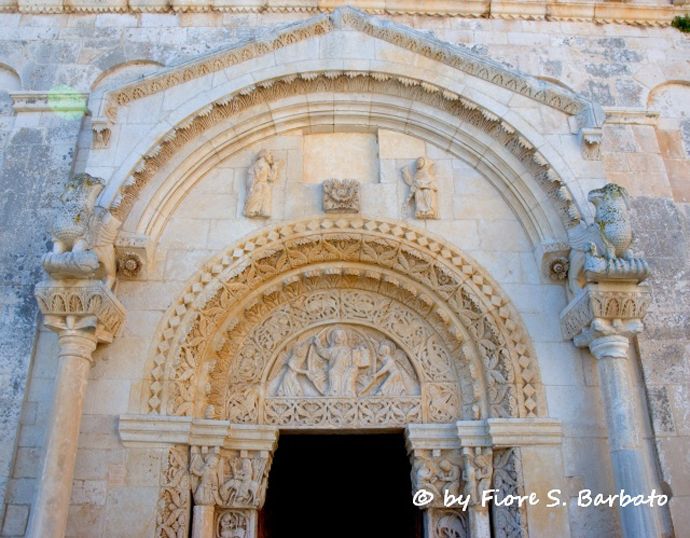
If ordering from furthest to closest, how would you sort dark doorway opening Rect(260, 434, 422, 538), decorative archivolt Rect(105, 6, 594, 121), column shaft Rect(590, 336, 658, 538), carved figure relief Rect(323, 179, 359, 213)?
dark doorway opening Rect(260, 434, 422, 538), decorative archivolt Rect(105, 6, 594, 121), carved figure relief Rect(323, 179, 359, 213), column shaft Rect(590, 336, 658, 538)

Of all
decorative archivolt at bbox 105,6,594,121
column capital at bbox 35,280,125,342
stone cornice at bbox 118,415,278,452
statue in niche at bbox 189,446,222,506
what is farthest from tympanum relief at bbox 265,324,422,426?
decorative archivolt at bbox 105,6,594,121

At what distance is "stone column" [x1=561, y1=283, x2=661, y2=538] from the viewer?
6.47 meters

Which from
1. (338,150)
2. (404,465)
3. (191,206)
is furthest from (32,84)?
(404,465)

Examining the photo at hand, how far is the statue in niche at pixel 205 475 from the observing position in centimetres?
708

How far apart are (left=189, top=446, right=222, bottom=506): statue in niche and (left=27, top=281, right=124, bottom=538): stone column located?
49.1 inches

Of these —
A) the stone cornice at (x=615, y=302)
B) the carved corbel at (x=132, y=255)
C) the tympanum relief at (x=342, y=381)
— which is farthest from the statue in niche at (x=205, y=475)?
the stone cornice at (x=615, y=302)

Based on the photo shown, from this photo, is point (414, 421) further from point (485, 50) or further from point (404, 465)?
point (485, 50)

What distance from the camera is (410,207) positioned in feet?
27.2

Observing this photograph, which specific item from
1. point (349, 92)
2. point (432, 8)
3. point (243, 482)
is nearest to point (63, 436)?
point (243, 482)

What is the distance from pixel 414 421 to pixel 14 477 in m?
4.34

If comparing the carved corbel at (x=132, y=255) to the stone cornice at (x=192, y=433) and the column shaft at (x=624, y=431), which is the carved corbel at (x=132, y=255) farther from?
the column shaft at (x=624, y=431)

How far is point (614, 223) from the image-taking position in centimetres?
698

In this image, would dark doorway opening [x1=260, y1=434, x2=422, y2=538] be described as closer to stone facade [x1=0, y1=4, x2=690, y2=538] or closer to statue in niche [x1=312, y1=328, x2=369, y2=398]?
statue in niche [x1=312, y1=328, x2=369, y2=398]

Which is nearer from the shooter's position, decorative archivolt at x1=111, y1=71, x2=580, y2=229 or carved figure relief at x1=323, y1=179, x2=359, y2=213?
decorative archivolt at x1=111, y1=71, x2=580, y2=229
